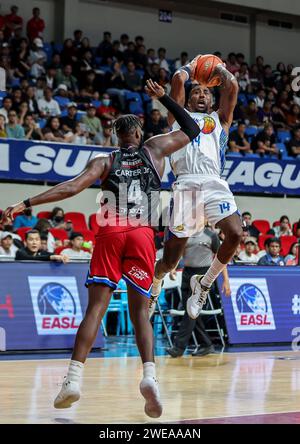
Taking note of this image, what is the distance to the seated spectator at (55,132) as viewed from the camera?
17320mm

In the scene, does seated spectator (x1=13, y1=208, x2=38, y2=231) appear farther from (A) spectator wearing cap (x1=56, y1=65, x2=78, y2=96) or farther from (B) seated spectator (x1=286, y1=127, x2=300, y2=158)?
(B) seated spectator (x1=286, y1=127, x2=300, y2=158)

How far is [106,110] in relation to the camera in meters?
19.9

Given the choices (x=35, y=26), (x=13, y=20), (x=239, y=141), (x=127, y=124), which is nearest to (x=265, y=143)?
(x=239, y=141)

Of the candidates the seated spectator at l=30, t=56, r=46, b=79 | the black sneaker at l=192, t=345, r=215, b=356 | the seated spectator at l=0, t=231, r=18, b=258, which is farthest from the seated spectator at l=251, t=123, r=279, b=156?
the black sneaker at l=192, t=345, r=215, b=356

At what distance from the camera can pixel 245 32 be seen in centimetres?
2834

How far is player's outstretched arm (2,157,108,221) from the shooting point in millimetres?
5754

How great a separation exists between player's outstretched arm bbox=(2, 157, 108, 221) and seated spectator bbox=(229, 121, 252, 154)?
1422 centimetres

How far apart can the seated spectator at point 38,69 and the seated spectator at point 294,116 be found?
7.89 meters

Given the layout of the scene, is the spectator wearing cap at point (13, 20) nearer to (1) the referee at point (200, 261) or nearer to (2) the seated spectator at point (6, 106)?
(2) the seated spectator at point (6, 106)

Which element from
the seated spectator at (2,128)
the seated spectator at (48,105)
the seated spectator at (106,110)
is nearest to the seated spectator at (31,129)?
the seated spectator at (2,128)

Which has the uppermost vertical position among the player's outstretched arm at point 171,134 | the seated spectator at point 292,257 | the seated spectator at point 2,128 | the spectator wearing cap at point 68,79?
the spectator wearing cap at point 68,79
